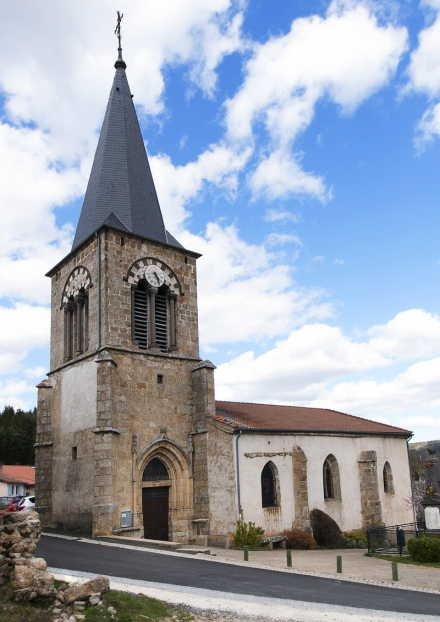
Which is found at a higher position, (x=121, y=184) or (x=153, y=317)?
(x=121, y=184)

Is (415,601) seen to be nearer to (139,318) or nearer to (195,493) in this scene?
(195,493)

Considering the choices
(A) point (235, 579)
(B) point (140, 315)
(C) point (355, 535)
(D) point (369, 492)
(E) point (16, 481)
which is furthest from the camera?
(E) point (16, 481)

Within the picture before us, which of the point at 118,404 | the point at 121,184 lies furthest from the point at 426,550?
the point at 121,184

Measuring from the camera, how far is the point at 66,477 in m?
22.1

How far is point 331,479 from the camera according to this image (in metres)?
25.2

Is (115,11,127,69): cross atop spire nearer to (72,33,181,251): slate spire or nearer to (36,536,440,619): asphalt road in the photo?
(72,33,181,251): slate spire

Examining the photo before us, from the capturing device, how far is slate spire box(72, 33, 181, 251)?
23.9 m

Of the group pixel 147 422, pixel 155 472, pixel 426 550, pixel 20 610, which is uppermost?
pixel 147 422

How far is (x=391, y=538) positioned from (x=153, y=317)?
15.3 metres

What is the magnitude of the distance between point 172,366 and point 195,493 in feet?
16.7

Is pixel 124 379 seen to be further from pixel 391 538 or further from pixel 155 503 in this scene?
pixel 391 538

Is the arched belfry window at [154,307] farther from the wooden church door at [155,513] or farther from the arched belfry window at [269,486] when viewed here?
the arched belfry window at [269,486]

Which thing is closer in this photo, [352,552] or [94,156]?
[352,552]

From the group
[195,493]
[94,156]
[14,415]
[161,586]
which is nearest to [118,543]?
[195,493]
